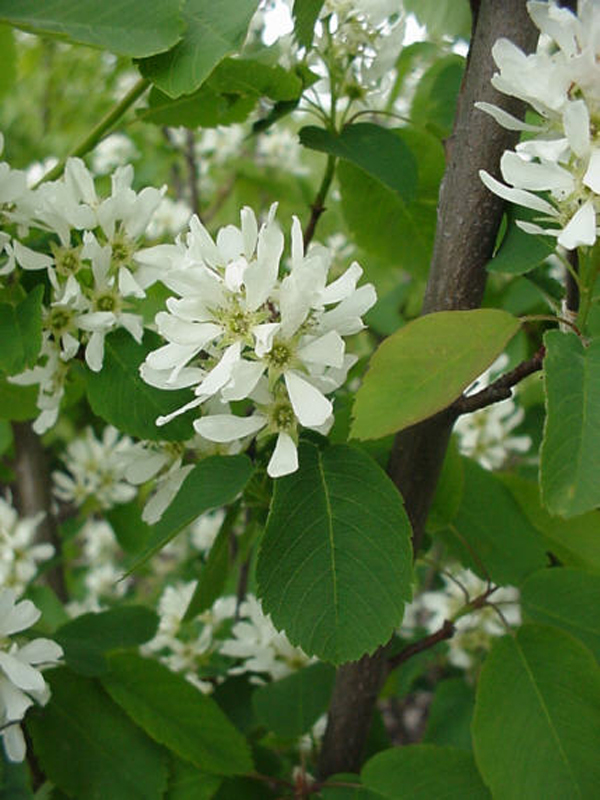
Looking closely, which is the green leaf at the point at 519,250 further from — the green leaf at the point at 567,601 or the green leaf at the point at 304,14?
the green leaf at the point at 567,601

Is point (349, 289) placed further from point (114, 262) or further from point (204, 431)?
point (114, 262)

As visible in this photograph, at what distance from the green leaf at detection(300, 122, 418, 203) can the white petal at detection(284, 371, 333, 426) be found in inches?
12.7

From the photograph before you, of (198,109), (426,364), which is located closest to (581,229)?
(426,364)

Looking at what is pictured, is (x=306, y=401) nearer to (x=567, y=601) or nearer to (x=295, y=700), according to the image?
(x=567, y=601)

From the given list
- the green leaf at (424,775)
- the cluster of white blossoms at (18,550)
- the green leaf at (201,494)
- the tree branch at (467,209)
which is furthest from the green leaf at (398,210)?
the cluster of white blossoms at (18,550)

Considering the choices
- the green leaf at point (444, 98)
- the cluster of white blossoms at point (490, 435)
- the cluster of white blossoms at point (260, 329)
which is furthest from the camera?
the cluster of white blossoms at point (490, 435)

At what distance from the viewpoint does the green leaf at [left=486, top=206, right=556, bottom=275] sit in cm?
72

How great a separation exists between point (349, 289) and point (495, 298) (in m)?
0.92

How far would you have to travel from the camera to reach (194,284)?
73 centimetres

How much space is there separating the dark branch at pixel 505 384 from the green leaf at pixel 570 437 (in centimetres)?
8

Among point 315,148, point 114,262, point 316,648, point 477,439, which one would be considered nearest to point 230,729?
point 316,648

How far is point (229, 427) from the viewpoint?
2.49ft

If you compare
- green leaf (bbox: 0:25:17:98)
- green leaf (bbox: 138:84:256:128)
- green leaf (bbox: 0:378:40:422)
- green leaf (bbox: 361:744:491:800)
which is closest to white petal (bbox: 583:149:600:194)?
green leaf (bbox: 138:84:256:128)

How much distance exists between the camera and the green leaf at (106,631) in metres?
1.00
